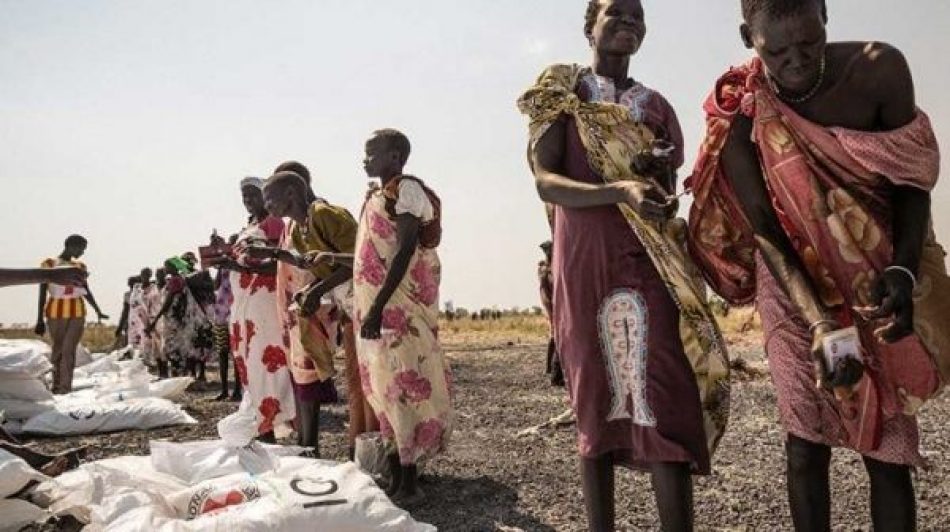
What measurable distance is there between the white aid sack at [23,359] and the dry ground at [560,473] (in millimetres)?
632

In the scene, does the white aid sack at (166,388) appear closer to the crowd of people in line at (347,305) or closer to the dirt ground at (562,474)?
the dirt ground at (562,474)

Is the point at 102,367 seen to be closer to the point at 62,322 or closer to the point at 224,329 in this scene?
the point at 62,322

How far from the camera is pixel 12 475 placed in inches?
128

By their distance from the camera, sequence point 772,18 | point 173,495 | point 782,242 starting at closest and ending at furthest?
point 772,18 < point 782,242 < point 173,495

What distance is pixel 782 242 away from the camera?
2334 mm

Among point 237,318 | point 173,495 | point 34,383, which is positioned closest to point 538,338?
point 34,383

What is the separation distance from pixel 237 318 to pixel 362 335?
143 centimetres

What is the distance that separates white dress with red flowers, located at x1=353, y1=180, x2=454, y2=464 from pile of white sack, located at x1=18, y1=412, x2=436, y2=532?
2.35 ft

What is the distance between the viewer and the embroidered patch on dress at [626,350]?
99.2 inches

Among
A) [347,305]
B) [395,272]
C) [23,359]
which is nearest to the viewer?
[395,272]

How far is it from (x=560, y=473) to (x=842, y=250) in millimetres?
2813

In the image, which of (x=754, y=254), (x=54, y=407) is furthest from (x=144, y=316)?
(x=754, y=254)

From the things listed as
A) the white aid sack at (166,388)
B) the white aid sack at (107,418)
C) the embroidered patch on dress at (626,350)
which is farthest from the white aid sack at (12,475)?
the white aid sack at (166,388)

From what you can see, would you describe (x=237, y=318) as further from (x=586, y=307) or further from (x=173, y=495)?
(x=586, y=307)
